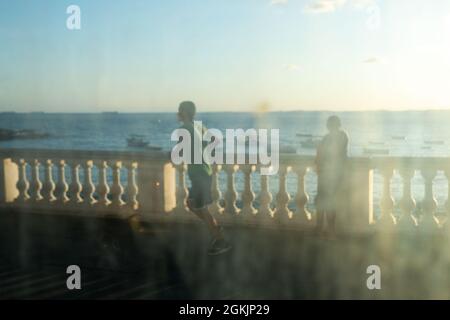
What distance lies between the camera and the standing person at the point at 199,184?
7281mm

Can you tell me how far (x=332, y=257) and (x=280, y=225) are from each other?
1.72 metres

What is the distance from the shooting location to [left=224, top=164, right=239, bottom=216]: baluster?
9.08 m

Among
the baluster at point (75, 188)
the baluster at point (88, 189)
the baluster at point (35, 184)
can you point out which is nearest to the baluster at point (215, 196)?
the baluster at point (88, 189)

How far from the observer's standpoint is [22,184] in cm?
1043

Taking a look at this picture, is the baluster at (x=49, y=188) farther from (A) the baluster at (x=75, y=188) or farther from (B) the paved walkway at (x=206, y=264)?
(B) the paved walkway at (x=206, y=264)

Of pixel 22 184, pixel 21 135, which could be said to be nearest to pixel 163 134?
pixel 21 135

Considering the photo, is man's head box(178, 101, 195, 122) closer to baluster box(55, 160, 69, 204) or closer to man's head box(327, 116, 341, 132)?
man's head box(327, 116, 341, 132)

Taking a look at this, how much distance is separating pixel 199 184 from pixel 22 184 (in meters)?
4.47

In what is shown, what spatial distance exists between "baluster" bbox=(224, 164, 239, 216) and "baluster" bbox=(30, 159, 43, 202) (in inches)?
137

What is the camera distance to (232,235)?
27.5ft

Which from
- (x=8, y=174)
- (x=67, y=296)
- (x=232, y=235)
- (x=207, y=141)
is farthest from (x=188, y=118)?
(x=8, y=174)

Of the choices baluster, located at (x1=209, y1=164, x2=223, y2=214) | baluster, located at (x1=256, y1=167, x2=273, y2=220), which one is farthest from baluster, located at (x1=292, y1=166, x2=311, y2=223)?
baluster, located at (x1=209, y1=164, x2=223, y2=214)

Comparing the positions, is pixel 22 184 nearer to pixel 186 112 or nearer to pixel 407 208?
pixel 186 112
